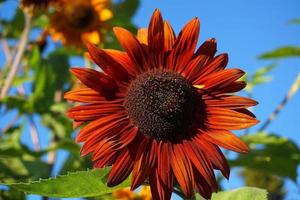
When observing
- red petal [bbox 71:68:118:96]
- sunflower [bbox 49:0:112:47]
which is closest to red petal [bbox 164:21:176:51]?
red petal [bbox 71:68:118:96]

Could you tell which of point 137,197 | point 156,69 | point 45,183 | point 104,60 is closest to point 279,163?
→ point 137,197

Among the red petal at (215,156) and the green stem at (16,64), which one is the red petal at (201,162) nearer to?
the red petal at (215,156)

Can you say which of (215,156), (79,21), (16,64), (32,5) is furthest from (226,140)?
(79,21)

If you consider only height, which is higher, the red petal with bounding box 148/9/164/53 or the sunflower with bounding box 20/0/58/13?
the sunflower with bounding box 20/0/58/13

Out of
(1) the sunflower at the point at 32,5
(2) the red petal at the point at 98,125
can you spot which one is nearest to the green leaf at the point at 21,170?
(2) the red petal at the point at 98,125

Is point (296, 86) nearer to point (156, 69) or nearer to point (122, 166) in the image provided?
point (156, 69)

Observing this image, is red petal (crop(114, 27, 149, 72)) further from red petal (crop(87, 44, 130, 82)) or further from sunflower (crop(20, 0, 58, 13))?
sunflower (crop(20, 0, 58, 13))

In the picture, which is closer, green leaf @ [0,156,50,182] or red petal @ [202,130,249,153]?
red petal @ [202,130,249,153]
